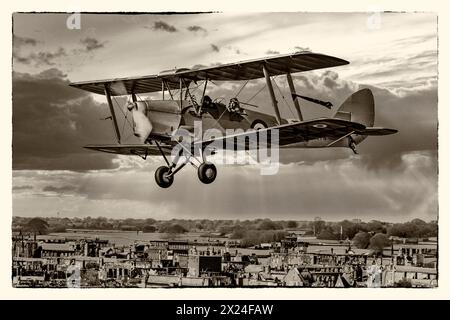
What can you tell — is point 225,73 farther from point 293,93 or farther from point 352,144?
point 352,144

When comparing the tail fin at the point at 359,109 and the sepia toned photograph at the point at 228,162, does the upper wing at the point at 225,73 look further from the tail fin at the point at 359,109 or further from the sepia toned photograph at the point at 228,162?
the tail fin at the point at 359,109

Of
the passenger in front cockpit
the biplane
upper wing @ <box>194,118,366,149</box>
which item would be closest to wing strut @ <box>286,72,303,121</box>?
the biplane

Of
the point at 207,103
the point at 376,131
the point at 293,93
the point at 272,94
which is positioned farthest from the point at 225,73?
the point at 376,131

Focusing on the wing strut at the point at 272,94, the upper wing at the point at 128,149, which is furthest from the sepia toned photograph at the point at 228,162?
the wing strut at the point at 272,94

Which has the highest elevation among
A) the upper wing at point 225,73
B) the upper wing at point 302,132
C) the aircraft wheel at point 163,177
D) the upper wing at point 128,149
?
the upper wing at point 225,73

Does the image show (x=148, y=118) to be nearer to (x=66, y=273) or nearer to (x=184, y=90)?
(x=184, y=90)

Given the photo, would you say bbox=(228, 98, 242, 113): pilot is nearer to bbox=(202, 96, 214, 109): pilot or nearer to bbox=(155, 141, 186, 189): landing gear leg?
bbox=(202, 96, 214, 109): pilot
